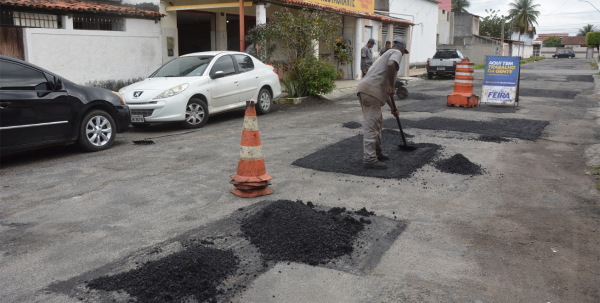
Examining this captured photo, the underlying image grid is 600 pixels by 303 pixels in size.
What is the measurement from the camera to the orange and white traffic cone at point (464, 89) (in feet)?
42.5

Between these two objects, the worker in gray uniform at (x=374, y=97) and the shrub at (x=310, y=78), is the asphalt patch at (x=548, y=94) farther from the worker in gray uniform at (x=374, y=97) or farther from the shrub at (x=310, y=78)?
the worker in gray uniform at (x=374, y=97)

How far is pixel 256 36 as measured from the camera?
14.8m

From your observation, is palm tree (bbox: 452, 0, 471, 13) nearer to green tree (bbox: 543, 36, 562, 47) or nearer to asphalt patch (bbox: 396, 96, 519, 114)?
green tree (bbox: 543, 36, 562, 47)

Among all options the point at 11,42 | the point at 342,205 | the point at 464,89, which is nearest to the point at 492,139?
the point at 342,205

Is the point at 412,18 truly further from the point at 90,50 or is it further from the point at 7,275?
the point at 7,275

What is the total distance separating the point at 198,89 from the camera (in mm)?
10258

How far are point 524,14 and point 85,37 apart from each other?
297 feet

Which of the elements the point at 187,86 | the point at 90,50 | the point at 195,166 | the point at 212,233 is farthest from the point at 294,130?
the point at 90,50

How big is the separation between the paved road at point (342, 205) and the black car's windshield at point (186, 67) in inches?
85.2

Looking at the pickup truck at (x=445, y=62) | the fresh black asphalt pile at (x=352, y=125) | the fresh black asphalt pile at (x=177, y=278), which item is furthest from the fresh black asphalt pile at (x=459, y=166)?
the pickup truck at (x=445, y=62)

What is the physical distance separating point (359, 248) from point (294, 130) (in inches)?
236

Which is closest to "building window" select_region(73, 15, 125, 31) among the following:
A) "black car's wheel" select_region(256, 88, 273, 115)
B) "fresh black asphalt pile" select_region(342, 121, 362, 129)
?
"black car's wheel" select_region(256, 88, 273, 115)

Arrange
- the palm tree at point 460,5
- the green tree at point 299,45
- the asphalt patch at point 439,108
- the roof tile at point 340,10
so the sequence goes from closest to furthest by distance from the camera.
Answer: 1. the asphalt patch at point 439,108
2. the green tree at point 299,45
3. the roof tile at point 340,10
4. the palm tree at point 460,5

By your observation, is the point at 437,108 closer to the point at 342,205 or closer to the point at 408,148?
the point at 408,148
